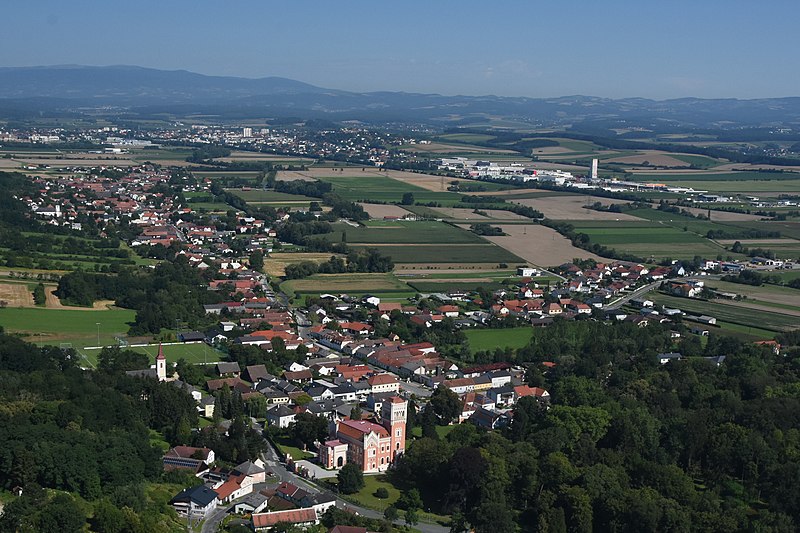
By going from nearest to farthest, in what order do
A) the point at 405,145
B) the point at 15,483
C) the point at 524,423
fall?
the point at 15,483
the point at 524,423
the point at 405,145

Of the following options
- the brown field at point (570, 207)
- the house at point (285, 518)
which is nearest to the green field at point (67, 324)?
the house at point (285, 518)

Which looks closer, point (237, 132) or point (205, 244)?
point (205, 244)

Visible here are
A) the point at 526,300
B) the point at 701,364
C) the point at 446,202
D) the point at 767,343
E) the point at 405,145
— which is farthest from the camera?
the point at 405,145

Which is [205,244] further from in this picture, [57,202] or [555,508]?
[555,508]

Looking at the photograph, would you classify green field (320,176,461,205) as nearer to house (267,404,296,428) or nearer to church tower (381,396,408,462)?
house (267,404,296,428)

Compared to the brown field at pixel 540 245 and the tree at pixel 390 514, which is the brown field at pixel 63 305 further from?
the brown field at pixel 540 245

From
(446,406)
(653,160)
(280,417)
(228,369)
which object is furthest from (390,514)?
(653,160)

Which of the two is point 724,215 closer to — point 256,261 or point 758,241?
point 758,241

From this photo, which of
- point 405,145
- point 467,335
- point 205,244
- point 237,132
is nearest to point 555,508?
point 467,335
